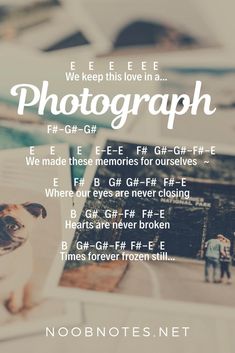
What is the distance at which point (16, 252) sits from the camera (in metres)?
0.55

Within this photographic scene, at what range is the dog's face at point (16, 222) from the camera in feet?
1.83

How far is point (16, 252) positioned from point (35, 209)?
0.05 m

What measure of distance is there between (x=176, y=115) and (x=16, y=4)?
0.26 m

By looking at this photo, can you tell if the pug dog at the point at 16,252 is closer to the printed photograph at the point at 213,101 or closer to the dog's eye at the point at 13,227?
the dog's eye at the point at 13,227

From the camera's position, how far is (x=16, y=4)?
0.69 meters

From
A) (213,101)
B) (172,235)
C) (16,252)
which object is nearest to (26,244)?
(16,252)

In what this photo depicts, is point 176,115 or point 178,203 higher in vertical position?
point 176,115

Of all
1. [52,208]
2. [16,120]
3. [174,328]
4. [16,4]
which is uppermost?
[16,4]

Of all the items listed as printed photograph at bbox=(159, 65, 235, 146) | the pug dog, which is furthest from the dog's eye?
printed photograph at bbox=(159, 65, 235, 146)

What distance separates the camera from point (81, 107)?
2.05ft

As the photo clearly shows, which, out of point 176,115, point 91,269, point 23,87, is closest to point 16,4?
point 23,87

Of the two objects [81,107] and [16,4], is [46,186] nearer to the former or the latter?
[81,107]

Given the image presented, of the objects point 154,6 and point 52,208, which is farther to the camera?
point 154,6

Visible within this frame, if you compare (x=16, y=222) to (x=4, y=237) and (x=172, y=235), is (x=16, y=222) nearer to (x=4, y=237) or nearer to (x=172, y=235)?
(x=4, y=237)
